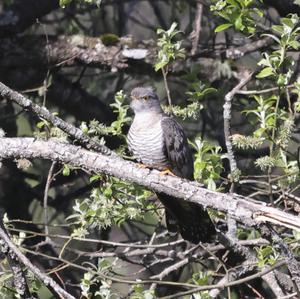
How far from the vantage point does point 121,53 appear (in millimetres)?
5270

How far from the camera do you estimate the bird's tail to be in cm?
399

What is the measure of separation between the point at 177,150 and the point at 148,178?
1.19 metres

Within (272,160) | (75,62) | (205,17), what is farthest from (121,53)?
(272,160)

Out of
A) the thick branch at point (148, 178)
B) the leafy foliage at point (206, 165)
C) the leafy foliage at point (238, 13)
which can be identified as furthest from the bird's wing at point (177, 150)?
the thick branch at point (148, 178)

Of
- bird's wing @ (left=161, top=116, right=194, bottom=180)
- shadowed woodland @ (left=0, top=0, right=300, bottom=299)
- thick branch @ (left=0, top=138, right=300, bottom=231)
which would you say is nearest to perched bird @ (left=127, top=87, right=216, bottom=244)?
bird's wing @ (left=161, top=116, right=194, bottom=180)

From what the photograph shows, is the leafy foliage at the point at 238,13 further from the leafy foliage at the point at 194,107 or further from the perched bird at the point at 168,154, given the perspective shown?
the perched bird at the point at 168,154

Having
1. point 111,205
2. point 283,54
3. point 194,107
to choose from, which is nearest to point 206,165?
point 194,107

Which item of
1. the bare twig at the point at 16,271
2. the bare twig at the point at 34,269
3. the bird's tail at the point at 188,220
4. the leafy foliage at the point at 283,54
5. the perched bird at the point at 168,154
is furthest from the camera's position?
the perched bird at the point at 168,154

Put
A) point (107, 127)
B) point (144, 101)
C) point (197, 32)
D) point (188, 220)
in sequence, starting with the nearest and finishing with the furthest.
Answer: point (107, 127) → point (188, 220) → point (144, 101) → point (197, 32)

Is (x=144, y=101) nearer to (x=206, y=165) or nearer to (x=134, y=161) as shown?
(x=134, y=161)

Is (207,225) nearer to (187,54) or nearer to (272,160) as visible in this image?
(272,160)

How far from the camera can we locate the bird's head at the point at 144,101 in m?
4.73

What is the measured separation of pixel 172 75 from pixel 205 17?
2.82 ft

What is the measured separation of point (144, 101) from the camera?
4.80 meters
